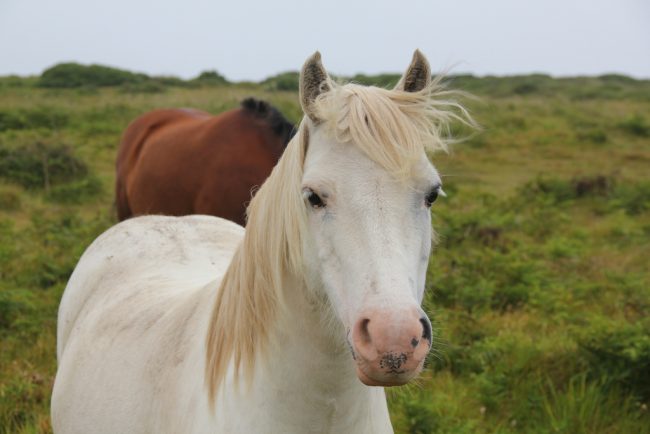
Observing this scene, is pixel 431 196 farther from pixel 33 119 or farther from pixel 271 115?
pixel 33 119

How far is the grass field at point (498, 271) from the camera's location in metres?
3.77

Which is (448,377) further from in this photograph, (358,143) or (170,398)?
(358,143)

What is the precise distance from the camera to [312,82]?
191 centimetres

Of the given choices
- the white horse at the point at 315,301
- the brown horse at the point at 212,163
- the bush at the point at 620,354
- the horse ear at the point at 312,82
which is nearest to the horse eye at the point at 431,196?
the white horse at the point at 315,301

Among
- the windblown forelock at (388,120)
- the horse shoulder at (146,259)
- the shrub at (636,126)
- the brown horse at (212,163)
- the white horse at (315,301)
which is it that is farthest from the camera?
the shrub at (636,126)

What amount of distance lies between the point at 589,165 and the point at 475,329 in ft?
32.5

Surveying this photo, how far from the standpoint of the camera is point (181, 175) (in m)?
6.12

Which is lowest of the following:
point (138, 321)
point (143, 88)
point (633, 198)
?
point (633, 198)

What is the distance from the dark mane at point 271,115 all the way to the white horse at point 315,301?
3258 mm

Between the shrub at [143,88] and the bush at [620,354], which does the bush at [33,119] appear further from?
the bush at [620,354]

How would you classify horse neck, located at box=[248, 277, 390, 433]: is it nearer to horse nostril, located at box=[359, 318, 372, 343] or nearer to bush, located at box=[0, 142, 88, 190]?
horse nostril, located at box=[359, 318, 372, 343]

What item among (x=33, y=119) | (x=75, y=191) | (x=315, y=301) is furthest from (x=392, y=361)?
(x=33, y=119)

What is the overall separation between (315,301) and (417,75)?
2.40 feet

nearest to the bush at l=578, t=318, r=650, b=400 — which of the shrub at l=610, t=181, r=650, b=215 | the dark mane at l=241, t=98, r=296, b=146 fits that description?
the dark mane at l=241, t=98, r=296, b=146
